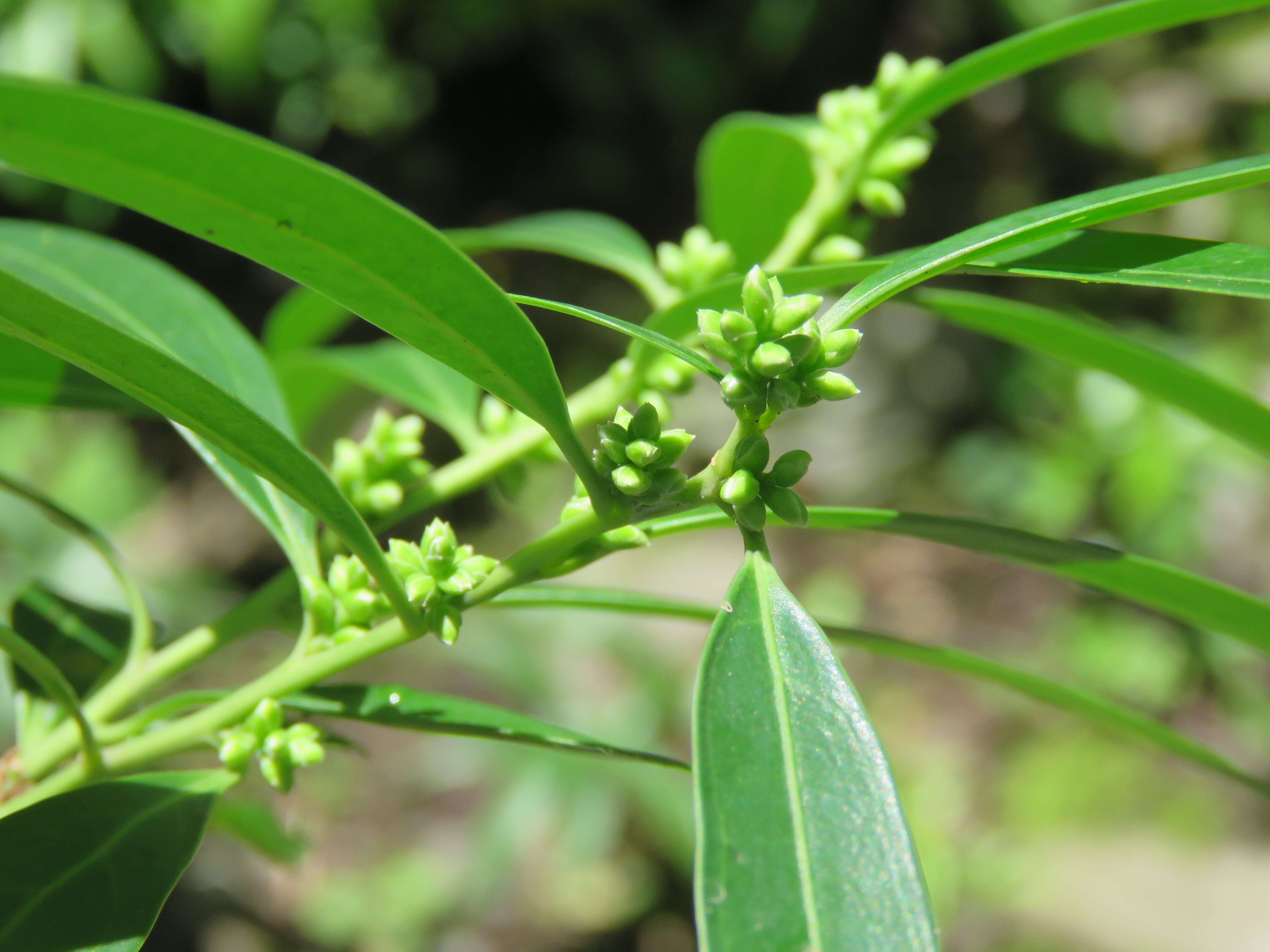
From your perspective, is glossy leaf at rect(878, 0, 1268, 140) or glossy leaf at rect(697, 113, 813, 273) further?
glossy leaf at rect(697, 113, 813, 273)

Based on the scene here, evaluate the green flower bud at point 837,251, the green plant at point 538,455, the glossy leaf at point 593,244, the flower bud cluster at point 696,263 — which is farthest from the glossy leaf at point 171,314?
the green flower bud at point 837,251

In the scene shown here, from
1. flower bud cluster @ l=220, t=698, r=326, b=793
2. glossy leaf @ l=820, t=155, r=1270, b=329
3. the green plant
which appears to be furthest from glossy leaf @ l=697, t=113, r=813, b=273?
flower bud cluster @ l=220, t=698, r=326, b=793

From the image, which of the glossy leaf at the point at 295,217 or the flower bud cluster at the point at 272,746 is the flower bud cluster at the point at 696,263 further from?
the flower bud cluster at the point at 272,746

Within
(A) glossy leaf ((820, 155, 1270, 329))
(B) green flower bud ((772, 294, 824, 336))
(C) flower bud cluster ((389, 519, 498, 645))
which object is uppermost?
(A) glossy leaf ((820, 155, 1270, 329))

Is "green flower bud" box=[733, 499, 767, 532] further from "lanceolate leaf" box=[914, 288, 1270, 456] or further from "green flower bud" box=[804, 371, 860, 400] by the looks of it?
"lanceolate leaf" box=[914, 288, 1270, 456]

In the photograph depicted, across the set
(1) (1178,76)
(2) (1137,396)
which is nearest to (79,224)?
(2) (1137,396)

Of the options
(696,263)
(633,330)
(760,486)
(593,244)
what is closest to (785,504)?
(760,486)

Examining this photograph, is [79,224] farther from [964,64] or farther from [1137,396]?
[1137,396]
